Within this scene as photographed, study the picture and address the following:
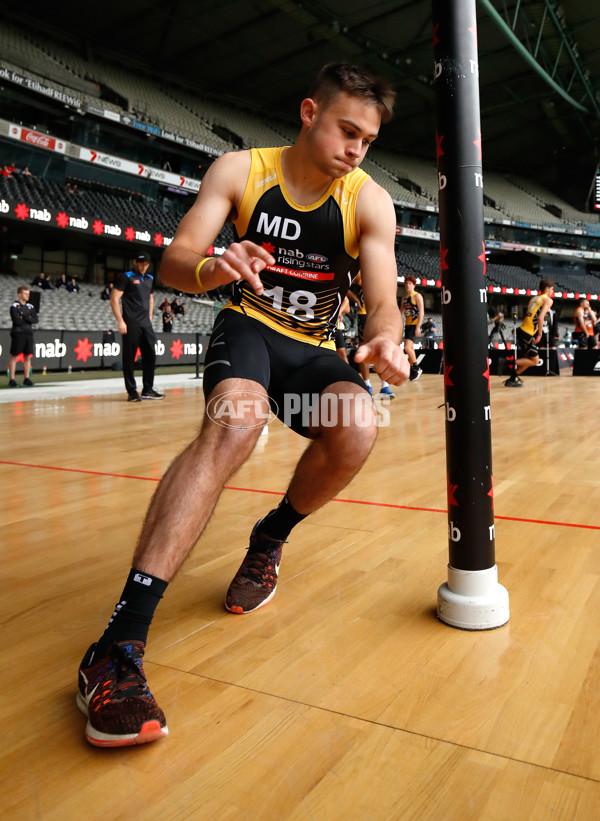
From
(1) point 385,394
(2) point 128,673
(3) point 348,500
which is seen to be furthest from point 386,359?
(1) point 385,394

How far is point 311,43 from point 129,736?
25974 mm

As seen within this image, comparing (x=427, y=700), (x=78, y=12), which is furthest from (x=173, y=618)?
(x=78, y=12)

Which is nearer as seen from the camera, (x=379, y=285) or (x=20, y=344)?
(x=379, y=285)

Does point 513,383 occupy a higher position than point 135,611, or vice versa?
point 513,383

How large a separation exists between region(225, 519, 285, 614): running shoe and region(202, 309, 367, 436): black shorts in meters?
0.34

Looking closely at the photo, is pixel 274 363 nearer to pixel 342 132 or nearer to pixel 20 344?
pixel 342 132

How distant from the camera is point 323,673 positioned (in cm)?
129

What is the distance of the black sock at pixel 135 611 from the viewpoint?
120cm

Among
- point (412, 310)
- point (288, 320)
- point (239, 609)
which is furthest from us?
point (412, 310)

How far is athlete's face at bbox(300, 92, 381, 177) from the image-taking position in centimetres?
157

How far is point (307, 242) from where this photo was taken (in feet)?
5.58

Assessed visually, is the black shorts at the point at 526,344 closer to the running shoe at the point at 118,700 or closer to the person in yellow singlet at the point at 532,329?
the person in yellow singlet at the point at 532,329

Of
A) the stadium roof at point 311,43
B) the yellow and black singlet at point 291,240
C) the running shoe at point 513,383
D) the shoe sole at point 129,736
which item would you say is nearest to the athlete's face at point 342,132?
the yellow and black singlet at point 291,240

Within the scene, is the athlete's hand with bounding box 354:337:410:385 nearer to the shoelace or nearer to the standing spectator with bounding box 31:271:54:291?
the shoelace
